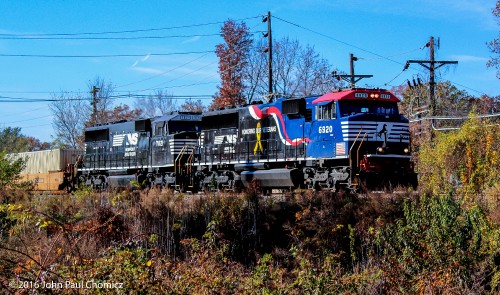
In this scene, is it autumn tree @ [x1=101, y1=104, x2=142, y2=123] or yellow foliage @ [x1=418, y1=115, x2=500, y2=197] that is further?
autumn tree @ [x1=101, y1=104, x2=142, y2=123]

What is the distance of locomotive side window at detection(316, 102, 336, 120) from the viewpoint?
20125 mm

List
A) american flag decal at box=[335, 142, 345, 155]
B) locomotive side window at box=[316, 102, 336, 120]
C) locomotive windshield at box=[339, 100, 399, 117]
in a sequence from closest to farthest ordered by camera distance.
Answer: american flag decal at box=[335, 142, 345, 155] → locomotive windshield at box=[339, 100, 399, 117] → locomotive side window at box=[316, 102, 336, 120]

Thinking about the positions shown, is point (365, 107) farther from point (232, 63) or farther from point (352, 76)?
point (232, 63)

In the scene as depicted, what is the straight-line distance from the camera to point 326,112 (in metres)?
20.4

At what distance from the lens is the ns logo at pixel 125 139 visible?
29495 mm

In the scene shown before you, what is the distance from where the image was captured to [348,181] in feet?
64.0

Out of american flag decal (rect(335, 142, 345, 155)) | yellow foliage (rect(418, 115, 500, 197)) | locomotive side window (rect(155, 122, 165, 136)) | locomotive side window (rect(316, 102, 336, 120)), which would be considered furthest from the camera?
locomotive side window (rect(155, 122, 165, 136))

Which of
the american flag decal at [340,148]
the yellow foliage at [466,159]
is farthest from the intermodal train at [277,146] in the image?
the yellow foliage at [466,159]

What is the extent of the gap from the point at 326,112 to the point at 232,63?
28.6 meters

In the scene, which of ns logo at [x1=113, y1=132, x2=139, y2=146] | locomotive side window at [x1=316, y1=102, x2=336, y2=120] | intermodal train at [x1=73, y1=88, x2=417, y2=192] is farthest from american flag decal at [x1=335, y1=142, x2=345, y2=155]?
ns logo at [x1=113, y1=132, x2=139, y2=146]

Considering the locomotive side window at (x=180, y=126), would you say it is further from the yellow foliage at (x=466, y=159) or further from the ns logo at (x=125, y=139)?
the yellow foliage at (x=466, y=159)

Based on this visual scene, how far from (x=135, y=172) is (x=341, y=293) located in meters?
20.3

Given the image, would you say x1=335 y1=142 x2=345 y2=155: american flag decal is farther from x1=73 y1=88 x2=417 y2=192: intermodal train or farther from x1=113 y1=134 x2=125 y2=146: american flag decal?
x1=113 y1=134 x2=125 y2=146: american flag decal

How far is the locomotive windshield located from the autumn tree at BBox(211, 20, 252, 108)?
1040 inches
